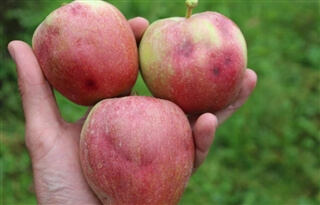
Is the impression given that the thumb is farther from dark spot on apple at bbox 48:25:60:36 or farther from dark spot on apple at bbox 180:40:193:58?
dark spot on apple at bbox 180:40:193:58

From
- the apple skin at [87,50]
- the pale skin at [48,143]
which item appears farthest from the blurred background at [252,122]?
the apple skin at [87,50]

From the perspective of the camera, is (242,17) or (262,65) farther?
(242,17)

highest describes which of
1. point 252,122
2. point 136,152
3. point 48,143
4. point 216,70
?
point 216,70

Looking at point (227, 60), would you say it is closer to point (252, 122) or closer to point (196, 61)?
point (196, 61)

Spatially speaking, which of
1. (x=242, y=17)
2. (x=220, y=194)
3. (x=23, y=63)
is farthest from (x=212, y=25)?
(x=242, y=17)

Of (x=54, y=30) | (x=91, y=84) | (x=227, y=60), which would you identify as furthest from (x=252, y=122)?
(x=54, y=30)

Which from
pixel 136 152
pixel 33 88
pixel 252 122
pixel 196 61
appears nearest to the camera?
pixel 136 152

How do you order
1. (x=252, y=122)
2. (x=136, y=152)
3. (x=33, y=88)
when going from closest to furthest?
(x=136, y=152)
(x=33, y=88)
(x=252, y=122)

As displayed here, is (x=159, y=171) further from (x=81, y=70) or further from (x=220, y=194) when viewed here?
(x=220, y=194)
